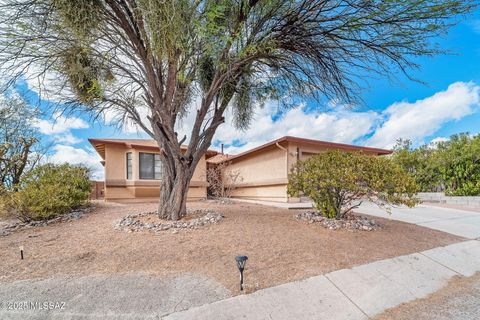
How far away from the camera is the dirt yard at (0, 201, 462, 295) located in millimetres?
3467

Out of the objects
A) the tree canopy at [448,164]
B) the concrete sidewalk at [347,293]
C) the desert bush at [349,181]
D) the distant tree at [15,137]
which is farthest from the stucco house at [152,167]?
the concrete sidewalk at [347,293]

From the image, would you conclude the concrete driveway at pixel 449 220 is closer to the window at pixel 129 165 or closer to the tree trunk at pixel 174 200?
the tree trunk at pixel 174 200

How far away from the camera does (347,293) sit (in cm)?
314

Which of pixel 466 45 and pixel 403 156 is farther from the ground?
pixel 466 45

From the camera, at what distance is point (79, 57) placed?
18.6 ft

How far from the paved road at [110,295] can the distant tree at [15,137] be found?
11193mm

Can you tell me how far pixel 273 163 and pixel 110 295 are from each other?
33.9ft

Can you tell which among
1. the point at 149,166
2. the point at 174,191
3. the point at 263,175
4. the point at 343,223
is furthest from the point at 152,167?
the point at 343,223

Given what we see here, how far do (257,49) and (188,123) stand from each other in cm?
402

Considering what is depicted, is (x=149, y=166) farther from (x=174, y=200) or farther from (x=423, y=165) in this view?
(x=423, y=165)

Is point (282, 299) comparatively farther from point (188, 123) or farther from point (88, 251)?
point (188, 123)

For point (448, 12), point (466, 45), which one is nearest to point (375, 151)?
point (466, 45)

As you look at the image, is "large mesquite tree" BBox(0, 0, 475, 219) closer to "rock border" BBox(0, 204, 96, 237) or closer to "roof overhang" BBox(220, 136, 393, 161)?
"rock border" BBox(0, 204, 96, 237)

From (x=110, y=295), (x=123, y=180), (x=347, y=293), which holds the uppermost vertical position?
(x=123, y=180)
